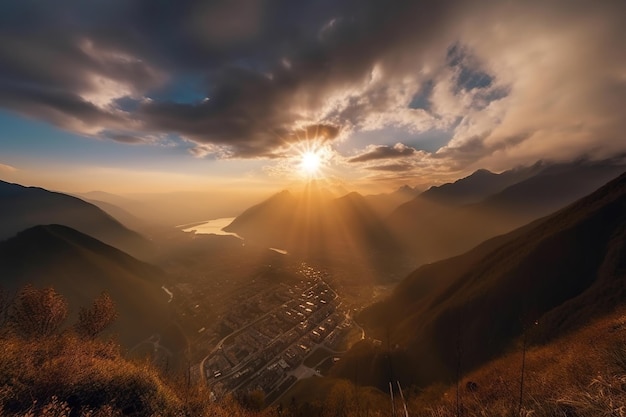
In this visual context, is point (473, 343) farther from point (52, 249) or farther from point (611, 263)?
point (52, 249)

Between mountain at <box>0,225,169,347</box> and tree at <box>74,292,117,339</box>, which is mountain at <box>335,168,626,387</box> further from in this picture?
mountain at <box>0,225,169,347</box>

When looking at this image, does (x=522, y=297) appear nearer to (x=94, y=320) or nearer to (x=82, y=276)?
(x=94, y=320)

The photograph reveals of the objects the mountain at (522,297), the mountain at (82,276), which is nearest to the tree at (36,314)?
the mountain at (522,297)

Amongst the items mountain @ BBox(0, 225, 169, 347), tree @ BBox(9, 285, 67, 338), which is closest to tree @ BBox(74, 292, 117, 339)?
tree @ BBox(9, 285, 67, 338)

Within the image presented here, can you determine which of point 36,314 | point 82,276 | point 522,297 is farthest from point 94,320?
point 82,276

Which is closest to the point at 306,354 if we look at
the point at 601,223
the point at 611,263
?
the point at 611,263

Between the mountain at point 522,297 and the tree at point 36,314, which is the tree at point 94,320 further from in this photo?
the mountain at point 522,297
